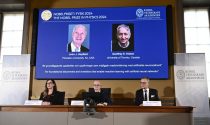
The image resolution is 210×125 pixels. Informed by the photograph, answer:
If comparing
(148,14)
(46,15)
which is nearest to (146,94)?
(148,14)

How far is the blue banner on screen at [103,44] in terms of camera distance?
20.3ft

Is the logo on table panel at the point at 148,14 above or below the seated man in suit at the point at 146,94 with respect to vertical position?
above

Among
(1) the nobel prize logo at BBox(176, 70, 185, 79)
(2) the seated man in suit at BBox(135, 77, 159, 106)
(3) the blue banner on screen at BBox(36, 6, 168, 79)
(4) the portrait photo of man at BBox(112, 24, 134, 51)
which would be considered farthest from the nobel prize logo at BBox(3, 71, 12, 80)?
(1) the nobel prize logo at BBox(176, 70, 185, 79)

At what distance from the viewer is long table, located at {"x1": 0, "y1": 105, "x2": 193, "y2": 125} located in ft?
12.7

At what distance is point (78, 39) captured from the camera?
6473mm

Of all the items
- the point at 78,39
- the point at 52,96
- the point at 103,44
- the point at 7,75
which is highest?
the point at 78,39

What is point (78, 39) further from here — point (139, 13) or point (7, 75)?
point (7, 75)

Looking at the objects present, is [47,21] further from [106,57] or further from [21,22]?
[106,57]

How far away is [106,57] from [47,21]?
1.48m

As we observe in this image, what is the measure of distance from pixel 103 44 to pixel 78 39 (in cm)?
55

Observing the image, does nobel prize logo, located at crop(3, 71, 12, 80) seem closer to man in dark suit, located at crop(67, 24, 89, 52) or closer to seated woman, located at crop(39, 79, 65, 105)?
man in dark suit, located at crop(67, 24, 89, 52)

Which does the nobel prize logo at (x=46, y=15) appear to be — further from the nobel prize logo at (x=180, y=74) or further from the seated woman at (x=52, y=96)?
the nobel prize logo at (x=180, y=74)

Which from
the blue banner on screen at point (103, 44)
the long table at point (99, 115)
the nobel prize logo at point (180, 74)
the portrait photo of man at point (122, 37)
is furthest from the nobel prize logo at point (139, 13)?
the long table at point (99, 115)

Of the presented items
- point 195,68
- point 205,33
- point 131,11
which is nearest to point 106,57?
point 131,11
